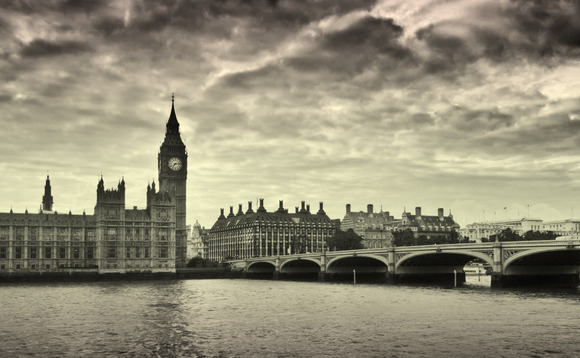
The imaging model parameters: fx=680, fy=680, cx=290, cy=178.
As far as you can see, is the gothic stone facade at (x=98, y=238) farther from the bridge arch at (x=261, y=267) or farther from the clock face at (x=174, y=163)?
the clock face at (x=174, y=163)

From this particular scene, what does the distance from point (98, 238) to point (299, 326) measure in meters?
111

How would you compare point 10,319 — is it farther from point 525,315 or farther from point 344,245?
point 344,245

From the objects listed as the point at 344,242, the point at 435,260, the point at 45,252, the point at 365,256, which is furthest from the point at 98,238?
the point at 435,260

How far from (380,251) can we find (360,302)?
43731 millimetres

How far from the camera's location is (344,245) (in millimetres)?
178250

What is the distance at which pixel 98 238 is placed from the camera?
154875 mm

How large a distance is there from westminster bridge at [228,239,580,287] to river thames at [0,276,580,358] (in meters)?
9.43

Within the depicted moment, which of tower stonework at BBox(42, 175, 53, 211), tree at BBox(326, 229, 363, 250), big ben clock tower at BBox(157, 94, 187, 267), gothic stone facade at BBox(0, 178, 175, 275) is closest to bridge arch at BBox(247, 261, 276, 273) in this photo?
Result: tree at BBox(326, 229, 363, 250)

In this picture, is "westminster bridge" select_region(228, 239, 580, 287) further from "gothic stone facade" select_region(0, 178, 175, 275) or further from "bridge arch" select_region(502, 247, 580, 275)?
"gothic stone facade" select_region(0, 178, 175, 275)

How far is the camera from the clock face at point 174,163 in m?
184

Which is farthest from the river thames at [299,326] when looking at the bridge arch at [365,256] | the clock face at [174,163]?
the clock face at [174,163]

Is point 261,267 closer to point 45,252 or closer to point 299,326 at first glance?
point 45,252

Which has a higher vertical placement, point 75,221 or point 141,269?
point 75,221

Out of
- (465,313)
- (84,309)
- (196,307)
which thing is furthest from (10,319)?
(465,313)
